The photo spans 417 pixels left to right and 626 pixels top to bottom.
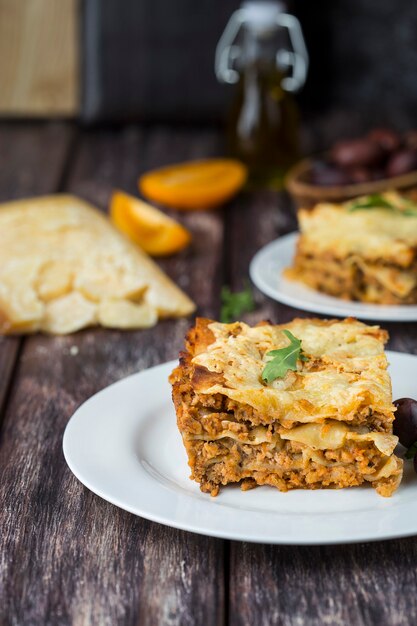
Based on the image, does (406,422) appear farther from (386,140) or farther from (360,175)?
(386,140)

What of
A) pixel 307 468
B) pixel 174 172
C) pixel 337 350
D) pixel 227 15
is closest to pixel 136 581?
pixel 307 468

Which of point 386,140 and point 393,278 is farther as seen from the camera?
point 386,140

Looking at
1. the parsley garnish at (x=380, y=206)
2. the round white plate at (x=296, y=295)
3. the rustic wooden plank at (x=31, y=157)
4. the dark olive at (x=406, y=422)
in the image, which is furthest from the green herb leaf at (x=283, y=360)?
the rustic wooden plank at (x=31, y=157)

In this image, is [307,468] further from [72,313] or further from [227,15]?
[227,15]

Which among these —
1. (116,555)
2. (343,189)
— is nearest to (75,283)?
(343,189)

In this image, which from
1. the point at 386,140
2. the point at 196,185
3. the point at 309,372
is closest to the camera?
the point at 309,372

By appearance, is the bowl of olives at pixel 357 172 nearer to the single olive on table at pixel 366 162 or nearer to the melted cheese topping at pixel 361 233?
the single olive on table at pixel 366 162

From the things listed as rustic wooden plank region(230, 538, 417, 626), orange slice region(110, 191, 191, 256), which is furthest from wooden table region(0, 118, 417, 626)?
orange slice region(110, 191, 191, 256)
